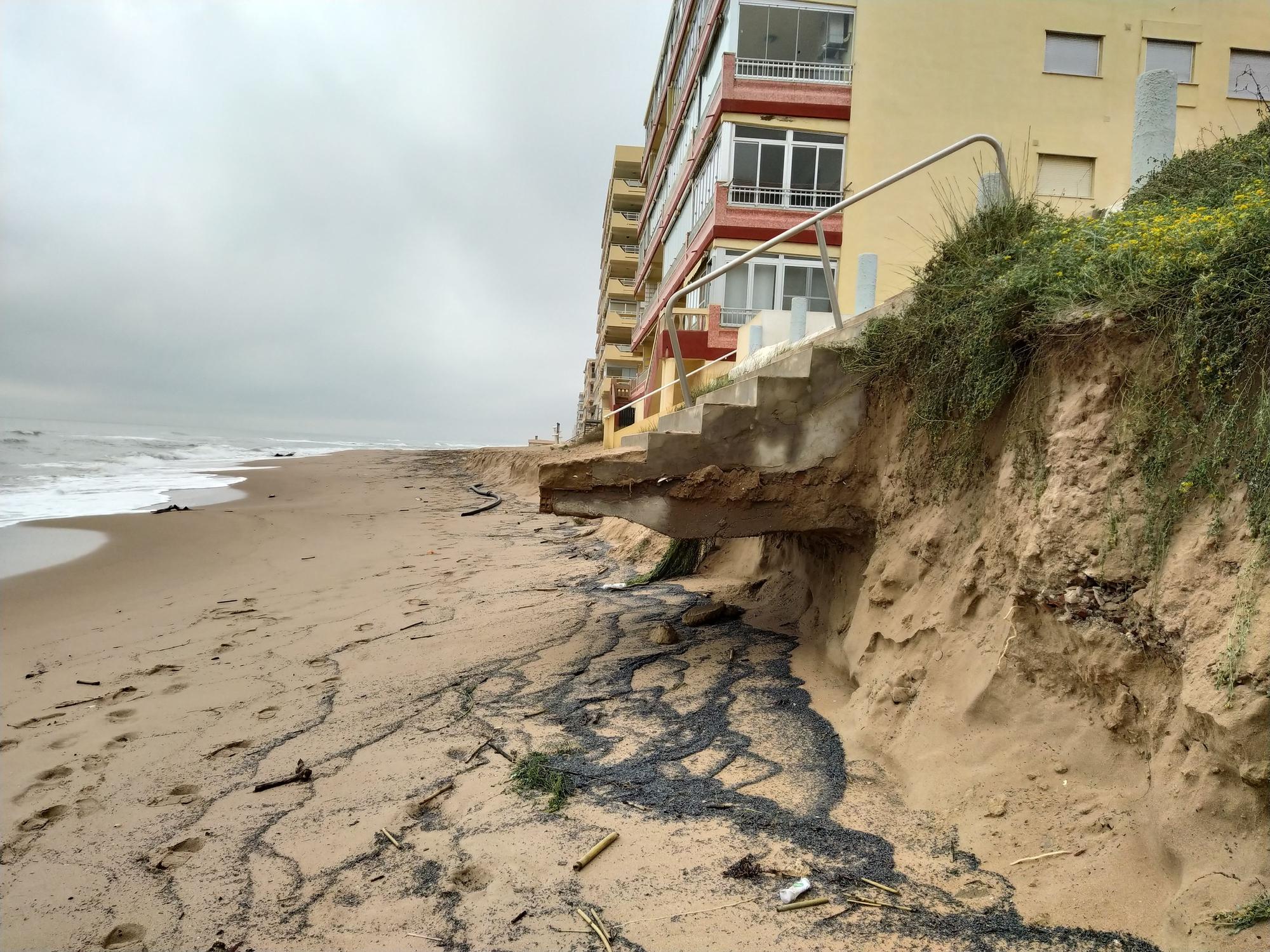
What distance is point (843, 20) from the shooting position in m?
18.0

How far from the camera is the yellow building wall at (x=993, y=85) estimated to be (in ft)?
58.3

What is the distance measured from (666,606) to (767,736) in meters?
2.64

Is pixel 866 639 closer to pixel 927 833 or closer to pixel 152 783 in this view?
pixel 927 833

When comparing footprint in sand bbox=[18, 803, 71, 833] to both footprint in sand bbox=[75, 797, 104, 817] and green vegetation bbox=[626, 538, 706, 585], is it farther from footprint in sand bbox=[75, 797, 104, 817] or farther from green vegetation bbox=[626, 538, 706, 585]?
green vegetation bbox=[626, 538, 706, 585]

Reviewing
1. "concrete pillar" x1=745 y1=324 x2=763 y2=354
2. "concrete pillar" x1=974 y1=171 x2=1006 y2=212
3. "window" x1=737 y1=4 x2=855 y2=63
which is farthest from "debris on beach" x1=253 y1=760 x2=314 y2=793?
"window" x1=737 y1=4 x2=855 y2=63

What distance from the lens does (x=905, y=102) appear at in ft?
58.5

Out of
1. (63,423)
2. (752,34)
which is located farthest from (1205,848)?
(63,423)

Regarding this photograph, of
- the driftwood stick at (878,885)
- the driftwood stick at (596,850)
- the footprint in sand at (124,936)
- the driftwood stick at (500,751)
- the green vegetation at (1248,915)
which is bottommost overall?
the footprint in sand at (124,936)

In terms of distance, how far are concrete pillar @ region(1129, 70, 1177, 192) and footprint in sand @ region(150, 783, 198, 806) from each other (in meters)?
6.77

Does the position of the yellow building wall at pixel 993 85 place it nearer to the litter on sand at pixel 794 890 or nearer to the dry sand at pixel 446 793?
the dry sand at pixel 446 793

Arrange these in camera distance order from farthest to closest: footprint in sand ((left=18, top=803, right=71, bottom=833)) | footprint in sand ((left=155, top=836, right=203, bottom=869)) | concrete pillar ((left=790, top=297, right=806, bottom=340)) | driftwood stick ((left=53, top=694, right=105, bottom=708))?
concrete pillar ((left=790, top=297, right=806, bottom=340)), driftwood stick ((left=53, top=694, right=105, bottom=708)), footprint in sand ((left=18, top=803, right=71, bottom=833)), footprint in sand ((left=155, top=836, right=203, bottom=869))

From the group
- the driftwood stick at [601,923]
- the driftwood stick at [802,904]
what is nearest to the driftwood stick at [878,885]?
the driftwood stick at [802,904]

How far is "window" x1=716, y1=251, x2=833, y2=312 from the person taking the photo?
1798 centimetres

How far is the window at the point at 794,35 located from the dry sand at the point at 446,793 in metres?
15.7
